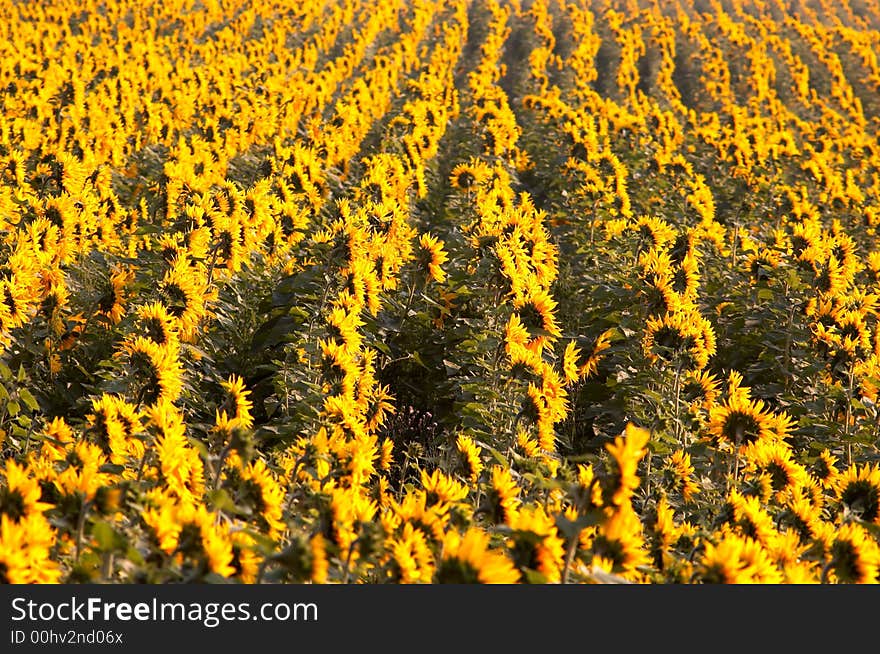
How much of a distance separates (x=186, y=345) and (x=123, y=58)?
51.1 ft

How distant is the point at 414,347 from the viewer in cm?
773

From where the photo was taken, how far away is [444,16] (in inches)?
1411

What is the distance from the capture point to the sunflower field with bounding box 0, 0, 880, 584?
9.12ft

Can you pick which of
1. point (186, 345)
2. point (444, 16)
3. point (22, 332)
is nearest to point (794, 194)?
point (186, 345)

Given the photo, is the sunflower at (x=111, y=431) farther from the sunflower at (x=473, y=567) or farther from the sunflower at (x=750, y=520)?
the sunflower at (x=750, y=520)

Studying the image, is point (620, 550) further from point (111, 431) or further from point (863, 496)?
point (111, 431)

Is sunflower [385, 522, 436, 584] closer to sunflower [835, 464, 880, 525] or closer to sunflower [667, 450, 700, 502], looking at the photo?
sunflower [835, 464, 880, 525]

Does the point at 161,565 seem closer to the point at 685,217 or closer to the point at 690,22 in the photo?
the point at 685,217

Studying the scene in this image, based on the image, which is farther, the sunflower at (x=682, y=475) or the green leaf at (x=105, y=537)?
the sunflower at (x=682, y=475)

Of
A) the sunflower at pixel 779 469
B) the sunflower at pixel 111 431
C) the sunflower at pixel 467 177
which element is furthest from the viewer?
the sunflower at pixel 467 177

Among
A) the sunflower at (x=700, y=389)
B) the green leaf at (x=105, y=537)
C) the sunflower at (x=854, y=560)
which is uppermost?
the sunflower at (x=700, y=389)

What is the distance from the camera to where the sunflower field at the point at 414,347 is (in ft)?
9.12

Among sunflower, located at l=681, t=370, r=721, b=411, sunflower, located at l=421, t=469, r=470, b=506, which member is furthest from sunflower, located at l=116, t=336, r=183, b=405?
sunflower, located at l=681, t=370, r=721, b=411

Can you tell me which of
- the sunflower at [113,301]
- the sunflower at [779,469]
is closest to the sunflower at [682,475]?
the sunflower at [779,469]
